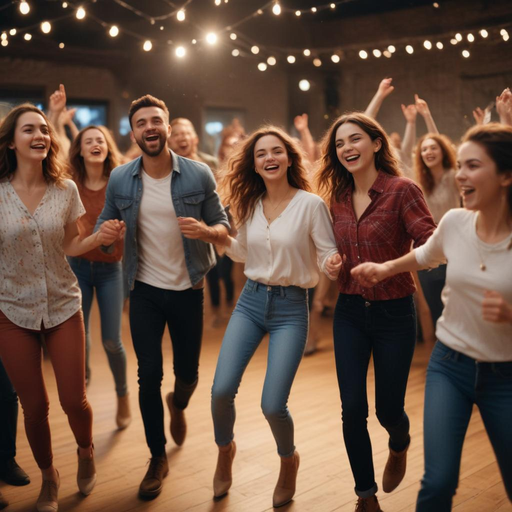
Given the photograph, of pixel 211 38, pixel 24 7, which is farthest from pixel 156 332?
pixel 211 38

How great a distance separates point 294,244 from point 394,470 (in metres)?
1.00

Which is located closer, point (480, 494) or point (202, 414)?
point (480, 494)

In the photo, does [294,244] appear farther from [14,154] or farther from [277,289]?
[14,154]

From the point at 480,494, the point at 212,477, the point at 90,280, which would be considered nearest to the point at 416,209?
the point at 480,494

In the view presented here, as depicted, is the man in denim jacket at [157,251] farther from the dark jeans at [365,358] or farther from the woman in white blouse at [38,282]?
the dark jeans at [365,358]

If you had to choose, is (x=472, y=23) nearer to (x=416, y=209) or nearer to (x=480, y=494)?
(x=416, y=209)

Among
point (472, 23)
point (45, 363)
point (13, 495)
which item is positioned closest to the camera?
point (13, 495)

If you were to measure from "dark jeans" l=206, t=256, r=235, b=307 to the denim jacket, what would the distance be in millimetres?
2973

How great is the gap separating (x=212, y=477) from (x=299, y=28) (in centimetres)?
388

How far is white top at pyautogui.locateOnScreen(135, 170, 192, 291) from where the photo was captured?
2.83 metres

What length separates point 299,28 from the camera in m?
5.45

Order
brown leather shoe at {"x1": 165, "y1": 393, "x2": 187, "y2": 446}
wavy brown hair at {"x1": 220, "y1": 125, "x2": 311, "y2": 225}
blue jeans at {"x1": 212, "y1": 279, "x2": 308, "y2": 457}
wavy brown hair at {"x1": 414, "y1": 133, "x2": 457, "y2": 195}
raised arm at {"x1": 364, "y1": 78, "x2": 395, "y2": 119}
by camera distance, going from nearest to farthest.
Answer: blue jeans at {"x1": 212, "y1": 279, "x2": 308, "y2": 457} < wavy brown hair at {"x1": 220, "y1": 125, "x2": 311, "y2": 225} < raised arm at {"x1": 364, "y1": 78, "x2": 395, "y2": 119} < brown leather shoe at {"x1": 165, "y1": 393, "x2": 187, "y2": 446} < wavy brown hair at {"x1": 414, "y1": 133, "x2": 457, "y2": 195}

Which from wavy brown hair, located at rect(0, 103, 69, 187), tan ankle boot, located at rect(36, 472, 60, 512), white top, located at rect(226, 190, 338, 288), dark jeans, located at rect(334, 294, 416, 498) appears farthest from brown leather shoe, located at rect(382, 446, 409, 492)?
wavy brown hair, located at rect(0, 103, 69, 187)

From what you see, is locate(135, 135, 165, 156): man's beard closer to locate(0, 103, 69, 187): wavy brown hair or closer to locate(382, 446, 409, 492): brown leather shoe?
locate(0, 103, 69, 187): wavy brown hair
